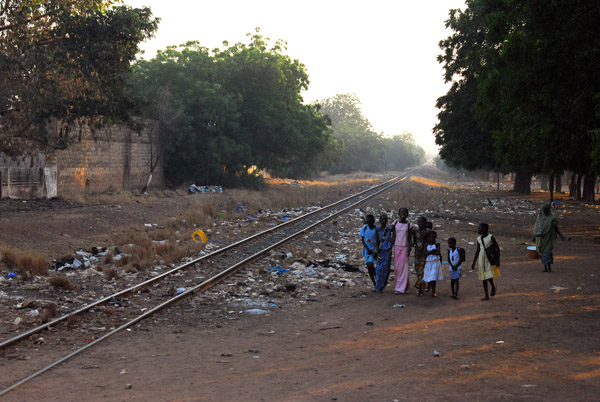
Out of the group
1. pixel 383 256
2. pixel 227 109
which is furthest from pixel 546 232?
pixel 227 109

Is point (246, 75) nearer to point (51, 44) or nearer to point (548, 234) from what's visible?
point (51, 44)

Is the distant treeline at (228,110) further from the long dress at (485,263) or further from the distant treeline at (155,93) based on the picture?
the long dress at (485,263)

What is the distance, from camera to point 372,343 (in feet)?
24.9

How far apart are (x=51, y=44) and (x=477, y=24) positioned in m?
20.2

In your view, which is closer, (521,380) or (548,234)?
(521,380)

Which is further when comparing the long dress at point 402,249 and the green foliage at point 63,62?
the green foliage at point 63,62

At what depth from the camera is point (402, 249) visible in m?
10.3

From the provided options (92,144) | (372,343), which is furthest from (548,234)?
(92,144)

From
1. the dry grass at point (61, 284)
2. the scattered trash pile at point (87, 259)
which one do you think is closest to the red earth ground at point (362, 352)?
the dry grass at point (61, 284)

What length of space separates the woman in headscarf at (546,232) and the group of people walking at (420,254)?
8.36 feet

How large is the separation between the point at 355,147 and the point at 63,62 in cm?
8626

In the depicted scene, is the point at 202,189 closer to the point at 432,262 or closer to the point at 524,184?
the point at 524,184

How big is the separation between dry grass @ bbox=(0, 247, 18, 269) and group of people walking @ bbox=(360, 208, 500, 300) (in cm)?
800

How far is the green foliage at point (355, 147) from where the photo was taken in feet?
310
